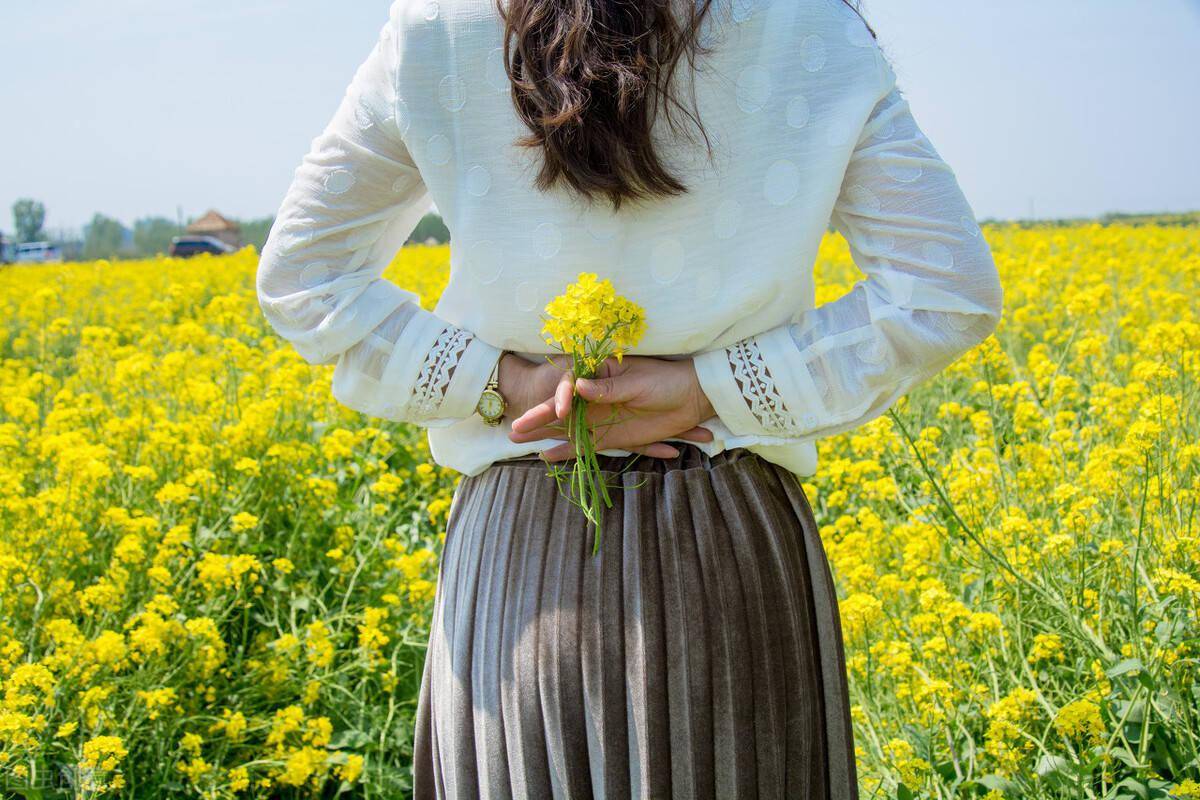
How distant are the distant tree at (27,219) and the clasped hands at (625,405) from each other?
32.2 m

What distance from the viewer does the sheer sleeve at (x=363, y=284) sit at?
3.52ft

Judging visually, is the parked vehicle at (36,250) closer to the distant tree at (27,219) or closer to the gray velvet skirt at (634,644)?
the distant tree at (27,219)

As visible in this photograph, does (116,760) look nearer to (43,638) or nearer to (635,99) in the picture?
(43,638)

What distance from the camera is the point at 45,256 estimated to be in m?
24.1

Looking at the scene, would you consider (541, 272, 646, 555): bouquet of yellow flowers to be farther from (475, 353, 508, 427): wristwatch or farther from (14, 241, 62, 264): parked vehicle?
(14, 241, 62, 264): parked vehicle

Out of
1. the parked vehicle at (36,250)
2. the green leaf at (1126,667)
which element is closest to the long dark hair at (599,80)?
the green leaf at (1126,667)

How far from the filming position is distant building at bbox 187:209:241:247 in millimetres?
30719

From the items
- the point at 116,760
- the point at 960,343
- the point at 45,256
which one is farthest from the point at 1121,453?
the point at 45,256

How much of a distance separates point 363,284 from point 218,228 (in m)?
36.9

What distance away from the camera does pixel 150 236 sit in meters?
26.0

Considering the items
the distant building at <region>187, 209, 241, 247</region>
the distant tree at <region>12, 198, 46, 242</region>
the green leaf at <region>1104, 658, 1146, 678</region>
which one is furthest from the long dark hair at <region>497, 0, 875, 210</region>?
the distant tree at <region>12, 198, 46, 242</region>

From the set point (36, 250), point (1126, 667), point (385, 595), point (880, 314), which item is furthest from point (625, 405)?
point (36, 250)

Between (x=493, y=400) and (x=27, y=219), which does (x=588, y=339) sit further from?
(x=27, y=219)

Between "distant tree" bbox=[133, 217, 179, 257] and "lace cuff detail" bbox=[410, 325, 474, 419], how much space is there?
2539 cm
